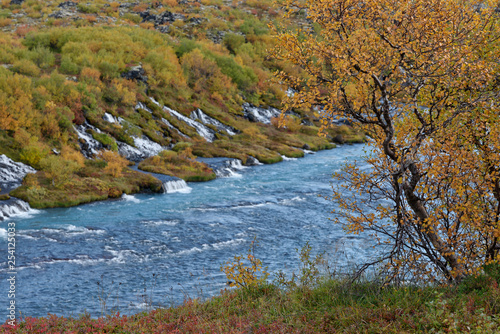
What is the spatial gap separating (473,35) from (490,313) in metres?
4.89

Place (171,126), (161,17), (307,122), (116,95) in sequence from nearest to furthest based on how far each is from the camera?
(116,95)
(171,126)
(307,122)
(161,17)

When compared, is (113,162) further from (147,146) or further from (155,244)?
(155,244)

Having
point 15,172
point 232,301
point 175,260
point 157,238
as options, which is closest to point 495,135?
point 232,301

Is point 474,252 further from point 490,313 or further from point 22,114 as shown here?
point 22,114

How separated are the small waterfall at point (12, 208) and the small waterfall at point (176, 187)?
836cm

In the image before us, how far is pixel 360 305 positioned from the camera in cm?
751

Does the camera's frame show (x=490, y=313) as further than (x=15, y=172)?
No

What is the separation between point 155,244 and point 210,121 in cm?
3186

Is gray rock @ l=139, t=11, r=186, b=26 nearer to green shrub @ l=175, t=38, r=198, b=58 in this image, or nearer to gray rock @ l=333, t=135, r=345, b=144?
green shrub @ l=175, t=38, r=198, b=58

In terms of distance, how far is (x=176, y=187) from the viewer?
28078mm

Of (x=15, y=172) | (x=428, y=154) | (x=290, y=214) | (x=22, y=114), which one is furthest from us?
(x=22, y=114)

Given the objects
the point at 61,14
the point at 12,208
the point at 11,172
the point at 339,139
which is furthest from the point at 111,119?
the point at 61,14

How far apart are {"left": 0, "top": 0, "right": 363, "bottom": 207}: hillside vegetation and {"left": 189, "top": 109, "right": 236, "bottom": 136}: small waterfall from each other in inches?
18.9

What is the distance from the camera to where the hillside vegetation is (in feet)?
86.9
